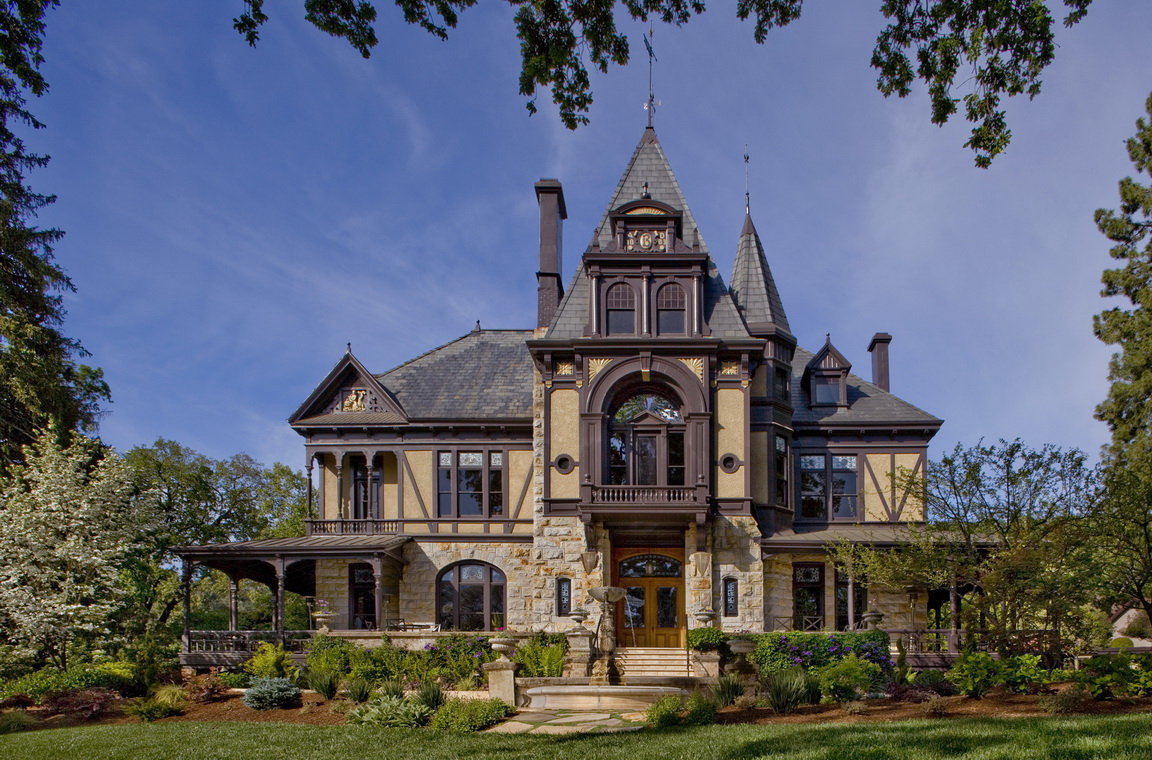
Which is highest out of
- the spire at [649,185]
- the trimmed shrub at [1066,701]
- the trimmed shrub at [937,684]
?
the spire at [649,185]

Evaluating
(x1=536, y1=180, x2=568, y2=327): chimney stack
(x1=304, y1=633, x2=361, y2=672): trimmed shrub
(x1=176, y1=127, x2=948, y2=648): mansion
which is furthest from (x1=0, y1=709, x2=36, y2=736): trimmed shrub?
(x1=536, y1=180, x2=568, y2=327): chimney stack

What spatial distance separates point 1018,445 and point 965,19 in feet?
42.0

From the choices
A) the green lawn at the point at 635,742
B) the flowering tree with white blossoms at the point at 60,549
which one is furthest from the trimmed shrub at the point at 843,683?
the flowering tree with white blossoms at the point at 60,549

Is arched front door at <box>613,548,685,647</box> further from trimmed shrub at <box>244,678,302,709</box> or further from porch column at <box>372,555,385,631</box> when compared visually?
trimmed shrub at <box>244,678,302,709</box>

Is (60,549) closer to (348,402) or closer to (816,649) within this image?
(348,402)

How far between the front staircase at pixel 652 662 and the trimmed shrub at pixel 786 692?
654 cm

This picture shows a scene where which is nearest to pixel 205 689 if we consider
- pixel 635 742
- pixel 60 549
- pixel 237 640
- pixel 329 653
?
pixel 329 653

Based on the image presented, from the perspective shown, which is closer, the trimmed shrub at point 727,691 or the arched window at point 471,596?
the trimmed shrub at point 727,691

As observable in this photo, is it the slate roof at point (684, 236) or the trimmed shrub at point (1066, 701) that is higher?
the slate roof at point (684, 236)

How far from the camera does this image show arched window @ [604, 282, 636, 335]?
27.2 metres

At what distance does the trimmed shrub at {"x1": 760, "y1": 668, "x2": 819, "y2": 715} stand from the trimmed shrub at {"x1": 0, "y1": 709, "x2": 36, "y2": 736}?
1227 cm

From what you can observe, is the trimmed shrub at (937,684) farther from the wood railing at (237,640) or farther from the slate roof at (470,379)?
the wood railing at (237,640)

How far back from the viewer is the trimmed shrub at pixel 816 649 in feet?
68.3

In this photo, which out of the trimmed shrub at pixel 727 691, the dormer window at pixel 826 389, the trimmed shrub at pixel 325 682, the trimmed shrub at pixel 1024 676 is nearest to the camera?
the trimmed shrub at pixel 1024 676
